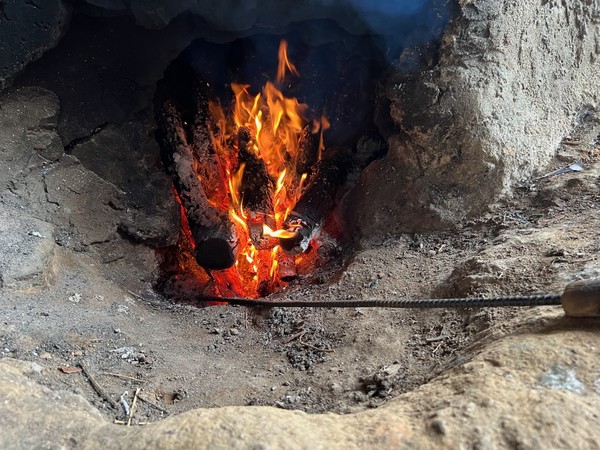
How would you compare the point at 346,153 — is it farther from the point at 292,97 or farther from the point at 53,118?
the point at 53,118

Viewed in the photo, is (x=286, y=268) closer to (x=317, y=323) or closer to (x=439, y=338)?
(x=317, y=323)

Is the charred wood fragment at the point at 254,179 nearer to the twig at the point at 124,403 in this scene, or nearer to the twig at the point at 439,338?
the twig at the point at 439,338

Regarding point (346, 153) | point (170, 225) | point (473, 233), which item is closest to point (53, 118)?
point (170, 225)

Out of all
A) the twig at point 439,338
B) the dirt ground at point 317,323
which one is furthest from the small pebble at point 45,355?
the twig at point 439,338

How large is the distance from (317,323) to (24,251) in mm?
1489

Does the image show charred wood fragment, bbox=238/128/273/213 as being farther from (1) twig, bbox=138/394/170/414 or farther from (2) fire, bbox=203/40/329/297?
(1) twig, bbox=138/394/170/414

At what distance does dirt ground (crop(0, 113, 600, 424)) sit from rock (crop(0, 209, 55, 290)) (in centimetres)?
7

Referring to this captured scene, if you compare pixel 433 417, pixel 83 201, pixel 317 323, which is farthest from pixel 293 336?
pixel 83 201

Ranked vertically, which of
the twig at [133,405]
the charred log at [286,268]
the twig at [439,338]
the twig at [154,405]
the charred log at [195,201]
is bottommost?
the charred log at [286,268]

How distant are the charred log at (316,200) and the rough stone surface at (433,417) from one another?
2.03 m

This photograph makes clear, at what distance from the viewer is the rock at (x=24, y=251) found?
232 centimetres

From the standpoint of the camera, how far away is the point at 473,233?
286 cm

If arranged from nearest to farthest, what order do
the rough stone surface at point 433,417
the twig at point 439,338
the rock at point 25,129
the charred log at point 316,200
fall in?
1. the rough stone surface at point 433,417
2. the twig at point 439,338
3. the rock at point 25,129
4. the charred log at point 316,200

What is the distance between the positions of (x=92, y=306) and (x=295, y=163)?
6.38 feet
